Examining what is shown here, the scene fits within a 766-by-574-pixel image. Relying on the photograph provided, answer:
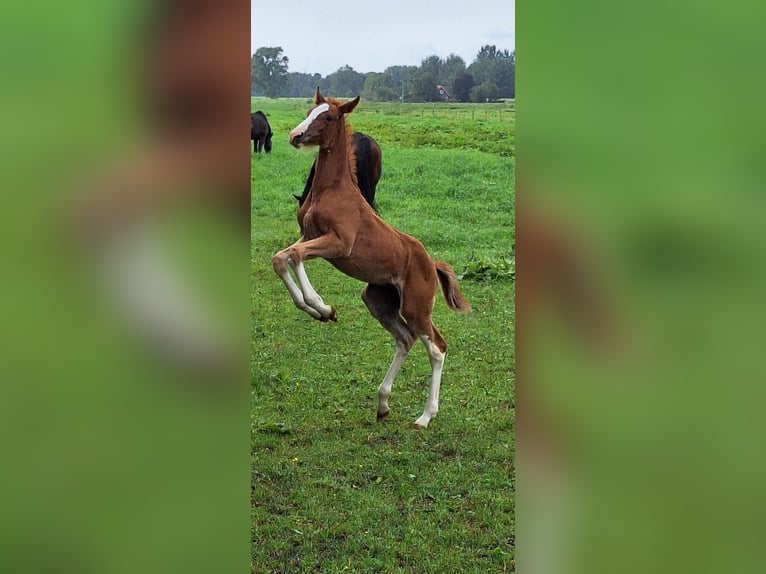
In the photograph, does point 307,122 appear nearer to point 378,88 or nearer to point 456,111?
point 378,88

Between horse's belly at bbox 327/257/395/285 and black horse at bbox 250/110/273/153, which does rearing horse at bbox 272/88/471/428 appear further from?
black horse at bbox 250/110/273/153

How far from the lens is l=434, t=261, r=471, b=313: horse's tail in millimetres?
2541

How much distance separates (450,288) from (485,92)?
0.59 m

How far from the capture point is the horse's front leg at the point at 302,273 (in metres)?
2.26

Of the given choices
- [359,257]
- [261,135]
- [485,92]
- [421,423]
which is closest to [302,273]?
[359,257]

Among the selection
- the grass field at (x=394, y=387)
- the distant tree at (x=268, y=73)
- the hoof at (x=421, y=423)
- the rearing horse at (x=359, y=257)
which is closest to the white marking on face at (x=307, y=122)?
the rearing horse at (x=359, y=257)

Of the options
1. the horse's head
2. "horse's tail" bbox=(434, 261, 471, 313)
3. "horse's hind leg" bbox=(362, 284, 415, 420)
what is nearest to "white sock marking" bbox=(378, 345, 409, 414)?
"horse's hind leg" bbox=(362, 284, 415, 420)

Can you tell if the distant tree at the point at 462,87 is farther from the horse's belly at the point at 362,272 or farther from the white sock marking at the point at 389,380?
the white sock marking at the point at 389,380
